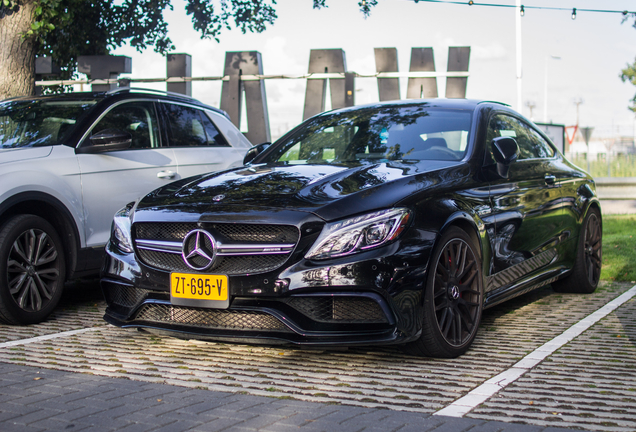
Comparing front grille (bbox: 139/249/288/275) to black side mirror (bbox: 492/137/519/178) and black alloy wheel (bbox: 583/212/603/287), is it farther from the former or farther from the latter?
black alloy wheel (bbox: 583/212/603/287)

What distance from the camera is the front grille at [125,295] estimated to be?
4.38 meters

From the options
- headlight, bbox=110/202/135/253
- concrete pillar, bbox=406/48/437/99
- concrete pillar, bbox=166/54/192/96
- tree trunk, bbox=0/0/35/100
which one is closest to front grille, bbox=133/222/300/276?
headlight, bbox=110/202/135/253

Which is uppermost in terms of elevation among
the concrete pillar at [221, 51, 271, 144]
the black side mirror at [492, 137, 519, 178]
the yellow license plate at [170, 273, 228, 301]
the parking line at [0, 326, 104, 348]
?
the concrete pillar at [221, 51, 271, 144]

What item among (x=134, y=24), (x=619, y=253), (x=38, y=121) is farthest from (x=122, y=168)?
(x=134, y=24)

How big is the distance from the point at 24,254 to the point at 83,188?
774 millimetres

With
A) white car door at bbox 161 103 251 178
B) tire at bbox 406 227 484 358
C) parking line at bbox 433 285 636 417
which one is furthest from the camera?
white car door at bbox 161 103 251 178

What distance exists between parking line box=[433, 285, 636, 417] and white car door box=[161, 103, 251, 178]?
368 cm

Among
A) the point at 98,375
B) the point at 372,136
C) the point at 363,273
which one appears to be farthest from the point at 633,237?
the point at 98,375

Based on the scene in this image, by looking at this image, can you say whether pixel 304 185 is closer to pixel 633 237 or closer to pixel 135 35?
pixel 633 237

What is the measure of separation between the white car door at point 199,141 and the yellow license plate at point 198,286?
2991mm

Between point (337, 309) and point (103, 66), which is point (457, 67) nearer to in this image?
point (103, 66)

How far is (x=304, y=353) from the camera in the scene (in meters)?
4.70

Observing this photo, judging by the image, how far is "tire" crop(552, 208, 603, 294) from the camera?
674 cm

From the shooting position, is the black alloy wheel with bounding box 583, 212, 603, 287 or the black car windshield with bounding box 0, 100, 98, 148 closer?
the black car windshield with bounding box 0, 100, 98, 148
